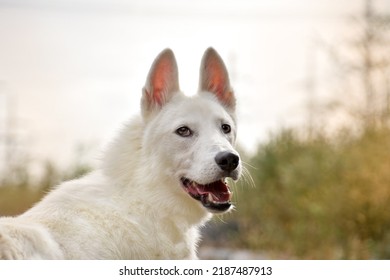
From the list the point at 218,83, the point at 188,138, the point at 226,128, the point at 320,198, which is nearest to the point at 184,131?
the point at 188,138

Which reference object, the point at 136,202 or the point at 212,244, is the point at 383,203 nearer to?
the point at 212,244

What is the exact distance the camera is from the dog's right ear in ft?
10.7

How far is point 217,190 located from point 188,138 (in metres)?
0.23

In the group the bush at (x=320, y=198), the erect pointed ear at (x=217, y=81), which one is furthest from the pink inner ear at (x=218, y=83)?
the bush at (x=320, y=198)

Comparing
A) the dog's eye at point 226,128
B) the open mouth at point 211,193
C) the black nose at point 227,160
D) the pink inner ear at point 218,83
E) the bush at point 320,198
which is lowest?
the bush at point 320,198

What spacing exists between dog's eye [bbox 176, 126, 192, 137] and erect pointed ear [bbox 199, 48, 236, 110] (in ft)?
0.95

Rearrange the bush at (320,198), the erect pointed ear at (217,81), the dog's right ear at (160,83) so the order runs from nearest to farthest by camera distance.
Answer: the dog's right ear at (160,83)
the erect pointed ear at (217,81)
the bush at (320,198)

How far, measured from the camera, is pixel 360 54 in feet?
24.5

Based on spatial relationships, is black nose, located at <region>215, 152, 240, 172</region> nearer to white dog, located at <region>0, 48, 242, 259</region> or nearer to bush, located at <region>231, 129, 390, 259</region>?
white dog, located at <region>0, 48, 242, 259</region>

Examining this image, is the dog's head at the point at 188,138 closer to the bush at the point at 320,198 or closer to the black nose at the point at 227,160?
the black nose at the point at 227,160

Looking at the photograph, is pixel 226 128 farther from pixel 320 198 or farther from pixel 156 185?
pixel 320 198

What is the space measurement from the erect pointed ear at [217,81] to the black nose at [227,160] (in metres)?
0.46

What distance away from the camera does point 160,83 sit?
10.9 feet

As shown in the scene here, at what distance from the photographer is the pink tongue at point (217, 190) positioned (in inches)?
124
